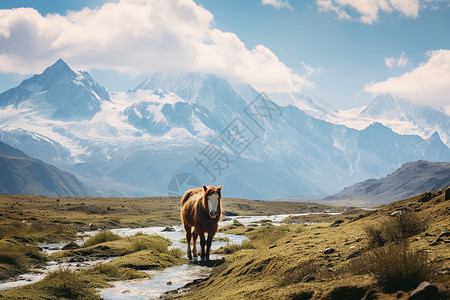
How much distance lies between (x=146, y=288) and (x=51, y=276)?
425 centimetres

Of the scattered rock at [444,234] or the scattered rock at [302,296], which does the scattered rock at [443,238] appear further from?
the scattered rock at [302,296]

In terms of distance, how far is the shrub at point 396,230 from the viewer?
13.3 metres

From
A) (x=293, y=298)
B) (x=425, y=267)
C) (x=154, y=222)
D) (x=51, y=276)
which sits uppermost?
(x=425, y=267)

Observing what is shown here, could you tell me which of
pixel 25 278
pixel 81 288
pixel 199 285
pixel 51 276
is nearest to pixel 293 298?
pixel 199 285

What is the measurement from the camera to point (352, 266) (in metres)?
10.4

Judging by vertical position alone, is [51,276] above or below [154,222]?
above

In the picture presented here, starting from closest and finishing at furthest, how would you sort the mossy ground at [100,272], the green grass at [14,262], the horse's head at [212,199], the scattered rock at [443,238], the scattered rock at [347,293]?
the scattered rock at [347,293], the scattered rock at [443,238], the mossy ground at [100,272], the green grass at [14,262], the horse's head at [212,199]

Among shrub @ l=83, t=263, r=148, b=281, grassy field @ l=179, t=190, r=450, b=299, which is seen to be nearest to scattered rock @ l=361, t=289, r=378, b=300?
grassy field @ l=179, t=190, r=450, b=299

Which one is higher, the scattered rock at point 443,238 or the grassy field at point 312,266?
the scattered rock at point 443,238

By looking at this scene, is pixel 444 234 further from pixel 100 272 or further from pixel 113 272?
pixel 100 272

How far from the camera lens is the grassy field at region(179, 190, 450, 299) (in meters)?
8.21

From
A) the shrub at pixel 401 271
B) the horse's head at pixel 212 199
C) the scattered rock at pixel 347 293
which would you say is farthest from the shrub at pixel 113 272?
the shrub at pixel 401 271

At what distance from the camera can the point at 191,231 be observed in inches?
1017

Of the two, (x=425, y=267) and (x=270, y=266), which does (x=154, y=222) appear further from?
(x=425, y=267)
